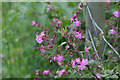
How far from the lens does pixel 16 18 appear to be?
7.49ft

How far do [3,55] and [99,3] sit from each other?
145 cm

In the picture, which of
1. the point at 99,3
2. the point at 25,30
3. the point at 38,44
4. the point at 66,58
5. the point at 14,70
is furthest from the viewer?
the point at 25,30

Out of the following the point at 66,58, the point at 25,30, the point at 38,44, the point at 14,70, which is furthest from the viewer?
the point at 25,30

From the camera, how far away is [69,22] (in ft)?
3.69

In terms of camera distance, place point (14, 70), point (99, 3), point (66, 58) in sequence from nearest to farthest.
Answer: point (66, 58)
point (99, 3)
point (14, 70)

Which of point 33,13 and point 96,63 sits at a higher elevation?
point 33,13

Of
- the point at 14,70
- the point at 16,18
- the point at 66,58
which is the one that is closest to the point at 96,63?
the point at 66,58

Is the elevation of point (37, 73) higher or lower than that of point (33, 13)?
lower

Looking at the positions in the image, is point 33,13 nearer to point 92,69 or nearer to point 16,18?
point 16,18

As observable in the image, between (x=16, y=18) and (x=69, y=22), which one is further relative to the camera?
(x=16, y=18)

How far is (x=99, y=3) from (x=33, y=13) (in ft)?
3.62

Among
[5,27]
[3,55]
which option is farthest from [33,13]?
[3,55]

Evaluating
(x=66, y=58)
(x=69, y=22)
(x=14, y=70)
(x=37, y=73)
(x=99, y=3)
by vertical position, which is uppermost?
(x=99, y=3)

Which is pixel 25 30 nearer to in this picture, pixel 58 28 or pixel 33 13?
pixel 33 13
